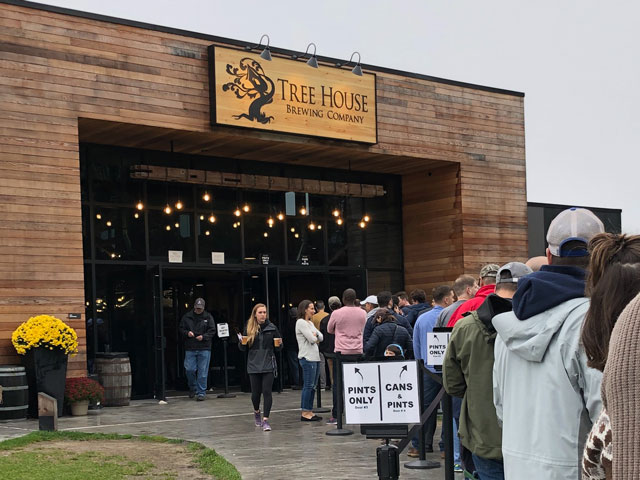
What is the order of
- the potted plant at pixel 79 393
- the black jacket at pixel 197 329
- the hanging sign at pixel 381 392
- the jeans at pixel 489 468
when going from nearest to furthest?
the jeans at pixel 489 468 → the hanging sign at pixel 381 392 → the potted plant at pixel 79 393 → the black jacket at pixel 197 329

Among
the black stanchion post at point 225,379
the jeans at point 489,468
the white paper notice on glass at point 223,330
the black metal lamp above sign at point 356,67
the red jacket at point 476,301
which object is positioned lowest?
the black stanchion post at point 225,379

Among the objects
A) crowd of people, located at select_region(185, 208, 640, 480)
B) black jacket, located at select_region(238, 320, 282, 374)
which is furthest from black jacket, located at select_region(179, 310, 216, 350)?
crowd of people, located at select_region(185, 208, 640, 480)

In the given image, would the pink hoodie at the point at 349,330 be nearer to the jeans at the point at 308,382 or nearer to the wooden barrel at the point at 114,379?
the jeans at the point at 308,382

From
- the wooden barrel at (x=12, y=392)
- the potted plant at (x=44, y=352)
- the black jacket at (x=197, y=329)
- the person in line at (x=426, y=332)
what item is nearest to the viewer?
the person in line at (x=426, y=332)

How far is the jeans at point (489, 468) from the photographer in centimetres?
471

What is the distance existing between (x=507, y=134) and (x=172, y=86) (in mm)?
8505

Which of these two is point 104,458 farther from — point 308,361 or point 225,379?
point 225,379

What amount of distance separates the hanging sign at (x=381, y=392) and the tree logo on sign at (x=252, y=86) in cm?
975

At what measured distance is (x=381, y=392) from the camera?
749 cm

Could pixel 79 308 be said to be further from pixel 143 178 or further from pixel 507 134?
pixel 507 134

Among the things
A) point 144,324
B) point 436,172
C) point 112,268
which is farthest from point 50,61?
point 436,172

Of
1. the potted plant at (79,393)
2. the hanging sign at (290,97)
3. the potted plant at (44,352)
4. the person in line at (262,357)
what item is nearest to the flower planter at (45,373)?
the potted plant at (44,352)

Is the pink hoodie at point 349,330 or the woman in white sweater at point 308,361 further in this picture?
the woman in white sweater at point 308,361

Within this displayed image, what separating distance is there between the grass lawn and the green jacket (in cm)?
402
